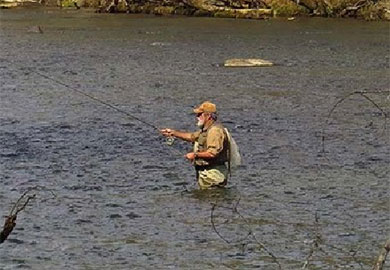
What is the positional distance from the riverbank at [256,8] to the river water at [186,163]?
12.9m

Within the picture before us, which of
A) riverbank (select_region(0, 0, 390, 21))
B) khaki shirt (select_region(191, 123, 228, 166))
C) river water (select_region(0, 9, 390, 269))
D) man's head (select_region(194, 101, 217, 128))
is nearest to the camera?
river water (select_region(0, 9, 390, 269))

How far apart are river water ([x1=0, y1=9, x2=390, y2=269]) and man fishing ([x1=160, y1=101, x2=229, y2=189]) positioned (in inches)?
11.5

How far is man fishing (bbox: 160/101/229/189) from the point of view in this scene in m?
13.3

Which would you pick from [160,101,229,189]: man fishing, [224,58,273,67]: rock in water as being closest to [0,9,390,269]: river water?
[160,101,229,189]: man fishing

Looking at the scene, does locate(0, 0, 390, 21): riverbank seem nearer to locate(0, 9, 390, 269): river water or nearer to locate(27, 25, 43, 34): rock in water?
locate(27, 25, 43, 34): rock in water

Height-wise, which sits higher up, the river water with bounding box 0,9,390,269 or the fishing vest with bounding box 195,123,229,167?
the fishing vest with bounding box 195,123,229,167

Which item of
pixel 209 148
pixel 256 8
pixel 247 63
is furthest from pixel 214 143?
pixel 256 8

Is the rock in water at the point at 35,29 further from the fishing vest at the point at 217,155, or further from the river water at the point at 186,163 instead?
the fishing vest at the point at 217,155

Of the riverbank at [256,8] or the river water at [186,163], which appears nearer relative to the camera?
the river water at [186,163]

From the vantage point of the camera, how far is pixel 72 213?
42.1 feet

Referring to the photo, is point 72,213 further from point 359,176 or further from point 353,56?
point 353,56

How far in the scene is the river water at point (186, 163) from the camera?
36.9 ft


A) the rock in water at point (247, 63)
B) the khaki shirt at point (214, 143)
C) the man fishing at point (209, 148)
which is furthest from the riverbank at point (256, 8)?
the khaki shirt at point (214, 143)

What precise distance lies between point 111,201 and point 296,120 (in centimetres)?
807
